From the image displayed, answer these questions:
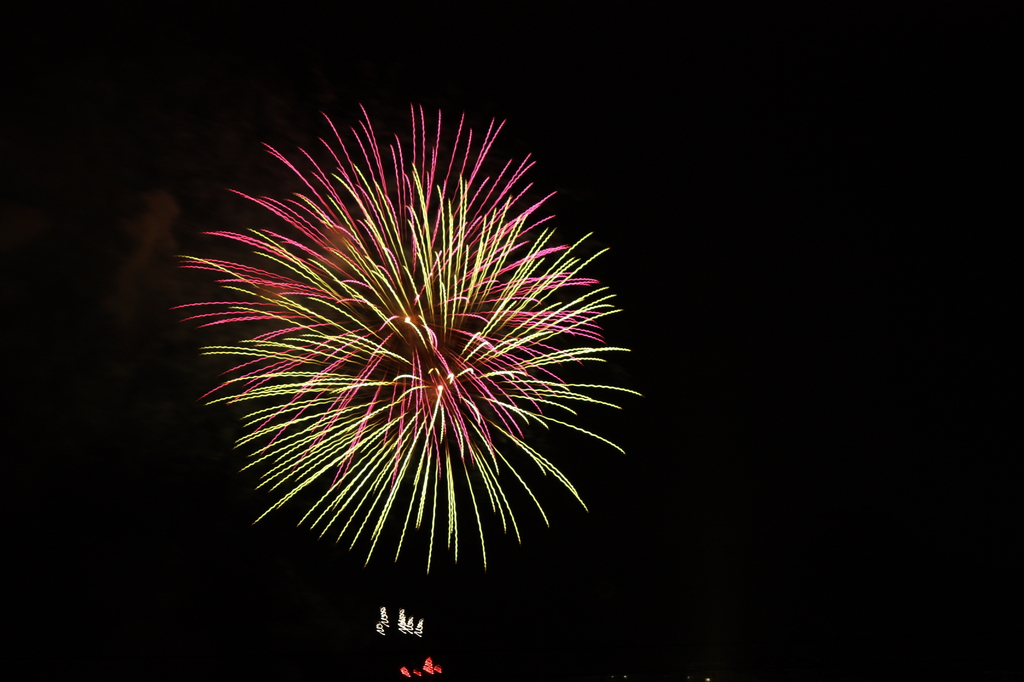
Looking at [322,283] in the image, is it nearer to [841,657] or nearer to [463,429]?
[463,429]

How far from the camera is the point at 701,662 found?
50.1 ft

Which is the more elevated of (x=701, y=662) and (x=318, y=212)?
(x=318, y=212)

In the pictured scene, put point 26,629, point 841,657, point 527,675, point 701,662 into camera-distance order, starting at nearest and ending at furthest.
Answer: point 527,675 < point 701,662 < point 26,629 < point 841,657

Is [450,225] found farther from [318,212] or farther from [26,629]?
[26,629]

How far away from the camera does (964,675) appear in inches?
535

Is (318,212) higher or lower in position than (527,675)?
higher

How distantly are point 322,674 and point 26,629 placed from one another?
24.4ft

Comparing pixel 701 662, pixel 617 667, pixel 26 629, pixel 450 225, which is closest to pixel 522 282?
pixel 450 225

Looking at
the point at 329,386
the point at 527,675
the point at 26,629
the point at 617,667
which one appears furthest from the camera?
the point at 617,667

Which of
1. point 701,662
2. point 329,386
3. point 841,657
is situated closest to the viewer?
point 329,386

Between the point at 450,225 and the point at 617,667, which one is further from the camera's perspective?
the point at 617,667

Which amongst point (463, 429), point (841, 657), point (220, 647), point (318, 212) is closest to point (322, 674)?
point (220, 647)

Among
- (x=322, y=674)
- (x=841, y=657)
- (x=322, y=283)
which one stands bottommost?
(x=322, y=674)

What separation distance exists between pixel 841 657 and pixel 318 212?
19.5m
